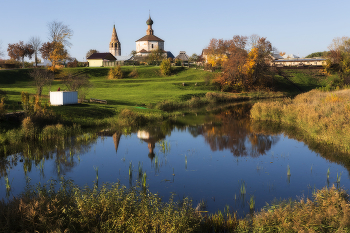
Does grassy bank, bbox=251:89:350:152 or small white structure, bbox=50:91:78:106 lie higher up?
small white structure, bbox=50:91:78:106

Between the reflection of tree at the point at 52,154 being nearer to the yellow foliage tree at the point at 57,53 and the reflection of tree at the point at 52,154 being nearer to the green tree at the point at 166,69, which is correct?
the yellow foliage tree at the point at 57,53

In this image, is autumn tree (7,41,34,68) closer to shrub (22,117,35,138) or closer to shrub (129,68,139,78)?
shrub (129,68,139,78)

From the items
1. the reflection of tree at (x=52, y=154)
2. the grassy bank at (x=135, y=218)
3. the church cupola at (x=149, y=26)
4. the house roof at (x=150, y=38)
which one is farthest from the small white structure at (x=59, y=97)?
the church cupola at (x=149, y=26)

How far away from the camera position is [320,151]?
1753 centimetres

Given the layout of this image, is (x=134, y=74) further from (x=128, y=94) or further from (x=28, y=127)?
(x=28, y=127)

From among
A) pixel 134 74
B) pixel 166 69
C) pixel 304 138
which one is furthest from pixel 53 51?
pixel 304 138

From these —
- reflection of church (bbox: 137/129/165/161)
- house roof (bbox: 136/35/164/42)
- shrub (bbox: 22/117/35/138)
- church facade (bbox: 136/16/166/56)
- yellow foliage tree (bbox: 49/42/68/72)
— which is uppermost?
house roof (bbox: 136/35/164/42)

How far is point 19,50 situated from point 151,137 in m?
79.1

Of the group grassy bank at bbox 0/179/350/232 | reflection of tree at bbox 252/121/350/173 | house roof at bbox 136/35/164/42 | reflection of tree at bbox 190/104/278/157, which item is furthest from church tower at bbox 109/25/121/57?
grassy bank at bbox 0/179/350/232

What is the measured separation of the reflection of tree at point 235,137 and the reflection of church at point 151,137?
2.70m

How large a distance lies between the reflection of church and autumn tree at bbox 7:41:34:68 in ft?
249

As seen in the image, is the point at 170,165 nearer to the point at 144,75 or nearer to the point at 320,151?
the point at 320,151

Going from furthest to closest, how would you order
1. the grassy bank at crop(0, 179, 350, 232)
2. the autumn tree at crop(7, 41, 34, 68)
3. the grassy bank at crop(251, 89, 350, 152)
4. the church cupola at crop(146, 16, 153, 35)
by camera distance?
the church cupola at crop(146, 16, 153, 35)
the autumn tree at crop(7, 41, 34, 68)
the grassy bank at crop(251, 89, 350, 152)
the grassy bank at crop(0, 179, 350, 232)

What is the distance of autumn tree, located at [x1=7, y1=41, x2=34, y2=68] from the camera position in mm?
86912
